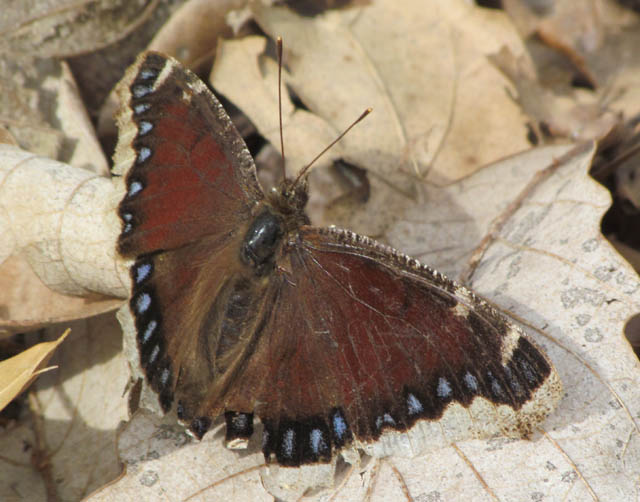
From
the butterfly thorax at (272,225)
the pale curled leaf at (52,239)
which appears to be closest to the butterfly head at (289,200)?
the butterfly thorax at (272,225)

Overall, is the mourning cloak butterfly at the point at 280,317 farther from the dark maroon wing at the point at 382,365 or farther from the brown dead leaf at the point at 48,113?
the brown dead leaf at the point at 48,113

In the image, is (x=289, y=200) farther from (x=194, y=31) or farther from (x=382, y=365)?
(x=194, y=31)

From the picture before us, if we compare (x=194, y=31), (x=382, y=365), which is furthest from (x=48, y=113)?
(x=382, y=365)

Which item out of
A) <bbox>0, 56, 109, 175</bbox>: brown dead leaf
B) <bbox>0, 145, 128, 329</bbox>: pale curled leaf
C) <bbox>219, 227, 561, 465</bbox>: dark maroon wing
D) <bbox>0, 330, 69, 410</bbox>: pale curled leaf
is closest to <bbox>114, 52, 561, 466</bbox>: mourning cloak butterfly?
<bbox>219, 227, 561, 465</bbox>: dark maroon wing

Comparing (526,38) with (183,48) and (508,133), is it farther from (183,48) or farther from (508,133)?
(183,48)

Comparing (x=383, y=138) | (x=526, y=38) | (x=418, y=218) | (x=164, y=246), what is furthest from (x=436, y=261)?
(x=526, y=38)

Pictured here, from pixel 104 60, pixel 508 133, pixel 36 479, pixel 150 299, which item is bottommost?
pixel 36 479
